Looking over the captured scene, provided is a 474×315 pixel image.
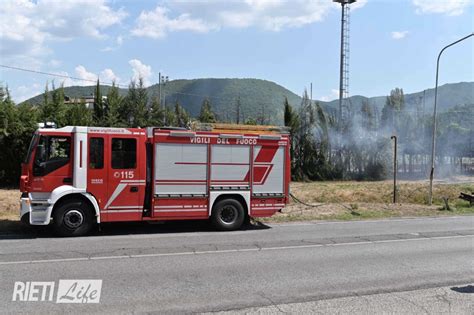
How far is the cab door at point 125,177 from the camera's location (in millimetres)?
11461

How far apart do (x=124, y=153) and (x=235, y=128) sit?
327 centimetres

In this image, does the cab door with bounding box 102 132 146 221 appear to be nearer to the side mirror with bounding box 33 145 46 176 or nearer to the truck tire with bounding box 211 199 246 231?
the side mirror with bounding box 33 145 46 176

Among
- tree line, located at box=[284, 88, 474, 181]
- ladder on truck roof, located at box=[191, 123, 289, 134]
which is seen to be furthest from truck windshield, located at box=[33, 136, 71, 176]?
tree line, located at box=[284, 88, 474, 181]

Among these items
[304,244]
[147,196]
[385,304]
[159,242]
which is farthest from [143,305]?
[147,196]

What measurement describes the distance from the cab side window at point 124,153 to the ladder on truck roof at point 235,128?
1.83m

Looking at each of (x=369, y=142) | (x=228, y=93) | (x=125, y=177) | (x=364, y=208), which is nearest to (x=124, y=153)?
(x=125, y=177)

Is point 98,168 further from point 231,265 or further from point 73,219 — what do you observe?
point 231,265

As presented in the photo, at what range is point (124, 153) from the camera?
11656 mm

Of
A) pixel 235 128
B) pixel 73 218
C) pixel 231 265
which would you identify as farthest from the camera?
pixel 235 128

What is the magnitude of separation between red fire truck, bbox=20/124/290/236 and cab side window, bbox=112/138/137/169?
24 mm

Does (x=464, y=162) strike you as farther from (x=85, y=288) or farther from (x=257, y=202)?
(x=85, y=288)

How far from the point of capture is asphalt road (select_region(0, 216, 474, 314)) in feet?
20.2

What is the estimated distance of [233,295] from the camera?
249 inches

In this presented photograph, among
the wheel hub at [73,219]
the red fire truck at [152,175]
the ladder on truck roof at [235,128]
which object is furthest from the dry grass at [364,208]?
the wheel hub at [73,219]
